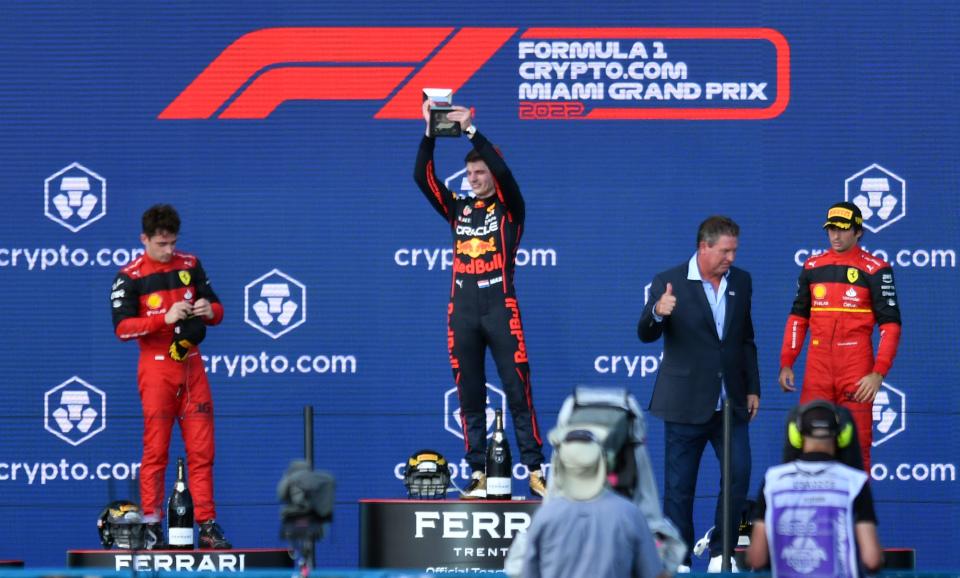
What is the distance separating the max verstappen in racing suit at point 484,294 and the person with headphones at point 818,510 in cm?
205

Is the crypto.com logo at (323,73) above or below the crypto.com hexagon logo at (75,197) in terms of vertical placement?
above

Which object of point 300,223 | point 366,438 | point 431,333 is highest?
point 300,223

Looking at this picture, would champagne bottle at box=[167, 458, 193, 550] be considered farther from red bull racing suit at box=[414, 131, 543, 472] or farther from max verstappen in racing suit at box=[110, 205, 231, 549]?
red bull racing suit at box=[414, 131, 543, 472]

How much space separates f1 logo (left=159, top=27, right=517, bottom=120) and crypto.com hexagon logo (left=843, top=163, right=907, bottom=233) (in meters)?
2.04

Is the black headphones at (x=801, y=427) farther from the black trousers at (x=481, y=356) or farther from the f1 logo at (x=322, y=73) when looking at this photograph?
the f1 logo at (x=322, y=73)

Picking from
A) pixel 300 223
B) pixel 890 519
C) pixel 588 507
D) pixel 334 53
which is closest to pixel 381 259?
pixel 300 223

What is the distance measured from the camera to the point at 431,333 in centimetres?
842

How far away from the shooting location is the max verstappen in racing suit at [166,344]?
6707 mm

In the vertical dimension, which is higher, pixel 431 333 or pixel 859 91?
pixel 859 91

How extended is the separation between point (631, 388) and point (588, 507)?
13.5ft

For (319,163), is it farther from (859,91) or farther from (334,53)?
(859,91)

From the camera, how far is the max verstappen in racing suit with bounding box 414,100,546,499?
21.5 ft

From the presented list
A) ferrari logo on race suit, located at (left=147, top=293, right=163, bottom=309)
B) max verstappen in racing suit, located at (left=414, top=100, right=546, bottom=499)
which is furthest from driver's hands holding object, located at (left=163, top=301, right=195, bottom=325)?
max verstappen in racing suit, located at (left=414, top=100, right=546, bottom=499)

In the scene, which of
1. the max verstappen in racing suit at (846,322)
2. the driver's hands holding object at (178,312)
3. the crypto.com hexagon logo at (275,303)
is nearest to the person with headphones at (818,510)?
the max verstappen in racing suit at (846,322)
